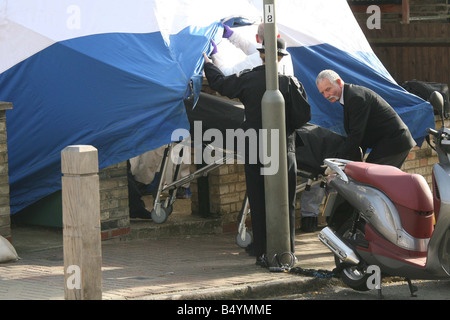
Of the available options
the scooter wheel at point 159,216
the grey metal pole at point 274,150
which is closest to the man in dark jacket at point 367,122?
the grey metal pole at point 274,150

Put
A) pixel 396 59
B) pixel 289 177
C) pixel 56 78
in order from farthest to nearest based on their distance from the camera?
pixel 396 59, pixel 56 78, pixel 289 177

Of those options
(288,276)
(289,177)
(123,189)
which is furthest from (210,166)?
(288,276)

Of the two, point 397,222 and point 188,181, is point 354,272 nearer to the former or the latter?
point 397,222

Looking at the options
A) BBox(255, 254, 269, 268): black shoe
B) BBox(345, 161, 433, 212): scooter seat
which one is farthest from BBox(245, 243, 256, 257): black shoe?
BBox(345, 161, 433, 212): scooter seat

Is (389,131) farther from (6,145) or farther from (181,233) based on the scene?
(6,145)

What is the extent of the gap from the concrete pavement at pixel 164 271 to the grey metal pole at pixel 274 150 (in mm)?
292

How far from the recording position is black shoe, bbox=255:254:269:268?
8.01 metres

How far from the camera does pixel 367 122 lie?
8.48 metres

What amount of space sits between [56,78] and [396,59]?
736 cm

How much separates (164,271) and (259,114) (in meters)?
1.59

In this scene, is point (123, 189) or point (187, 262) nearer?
point (187, 262)

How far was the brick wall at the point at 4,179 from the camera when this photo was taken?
8156 mm
